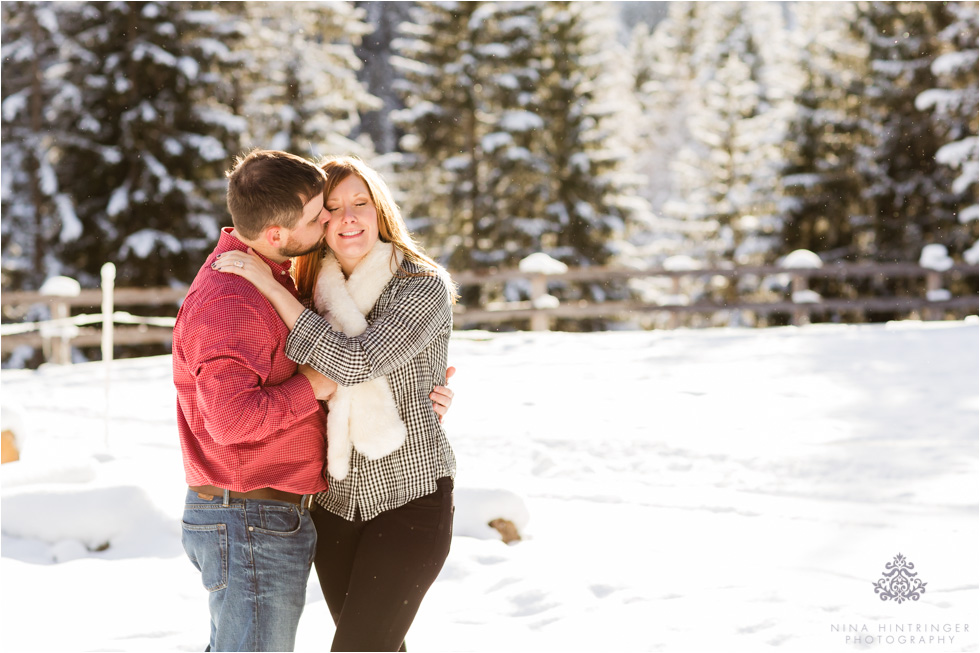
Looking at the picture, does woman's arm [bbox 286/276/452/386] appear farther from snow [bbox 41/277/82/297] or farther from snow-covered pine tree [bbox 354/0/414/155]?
snow-covered pine tree [bbox 354/0/414/155]

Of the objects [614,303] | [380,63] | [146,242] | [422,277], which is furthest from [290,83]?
[422,277]

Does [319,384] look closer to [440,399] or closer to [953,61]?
[440,399]

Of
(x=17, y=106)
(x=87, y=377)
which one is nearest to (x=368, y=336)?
(x=87, y=377)

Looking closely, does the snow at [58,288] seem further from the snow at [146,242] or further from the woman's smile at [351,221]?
the woman's smile at [351,221]

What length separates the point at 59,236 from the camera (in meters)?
17.5

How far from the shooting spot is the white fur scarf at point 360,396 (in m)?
2.40

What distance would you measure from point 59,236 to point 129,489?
1432 centimetres

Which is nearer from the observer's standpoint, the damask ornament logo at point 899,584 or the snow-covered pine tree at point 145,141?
the damask ornament logo at point 899,584

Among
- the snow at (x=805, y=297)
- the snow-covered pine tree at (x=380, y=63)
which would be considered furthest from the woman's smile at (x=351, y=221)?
the snow-covered pine tree at (x=380, y=63)

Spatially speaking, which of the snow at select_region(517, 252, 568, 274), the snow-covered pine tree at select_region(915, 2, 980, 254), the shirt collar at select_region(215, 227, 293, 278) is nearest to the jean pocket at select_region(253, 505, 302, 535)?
the shirt collar at select_region(215, 227, 293, 278)

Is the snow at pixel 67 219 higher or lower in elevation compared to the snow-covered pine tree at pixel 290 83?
lower

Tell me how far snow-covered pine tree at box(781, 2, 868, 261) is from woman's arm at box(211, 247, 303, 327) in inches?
833

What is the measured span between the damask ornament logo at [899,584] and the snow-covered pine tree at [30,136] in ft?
55.4

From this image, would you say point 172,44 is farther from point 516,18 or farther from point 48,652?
point 48,652
